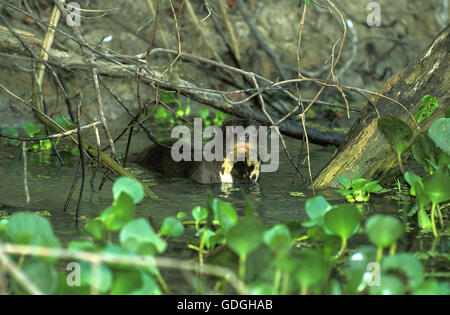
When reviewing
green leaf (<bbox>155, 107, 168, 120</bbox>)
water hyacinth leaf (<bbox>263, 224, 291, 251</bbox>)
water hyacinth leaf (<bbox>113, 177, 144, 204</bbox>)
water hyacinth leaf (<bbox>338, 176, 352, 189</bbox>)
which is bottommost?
water hyacinth leaf (<bbox>263, 224, 291, 251</bbox>)

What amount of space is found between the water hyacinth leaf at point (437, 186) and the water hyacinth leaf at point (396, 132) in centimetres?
59

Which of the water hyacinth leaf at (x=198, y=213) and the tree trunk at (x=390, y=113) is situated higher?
the tree trunk at (x=390, y=113)

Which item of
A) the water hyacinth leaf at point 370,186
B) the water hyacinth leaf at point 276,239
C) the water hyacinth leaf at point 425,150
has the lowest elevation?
the water hyacinth leaf at point 276,239

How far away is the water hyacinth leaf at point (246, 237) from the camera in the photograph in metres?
2.29

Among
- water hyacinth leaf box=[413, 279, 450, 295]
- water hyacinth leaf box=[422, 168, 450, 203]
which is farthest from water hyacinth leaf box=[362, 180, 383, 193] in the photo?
water hyacinth leaf box=[413, 279, 450, 295]

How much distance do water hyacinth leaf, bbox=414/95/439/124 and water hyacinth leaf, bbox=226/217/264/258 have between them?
2.09 meters

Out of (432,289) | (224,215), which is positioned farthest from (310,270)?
(224,215)

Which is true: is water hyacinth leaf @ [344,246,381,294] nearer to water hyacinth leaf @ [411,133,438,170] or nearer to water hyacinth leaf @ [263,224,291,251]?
water hyacinth leaf @ [263,224,291,251]

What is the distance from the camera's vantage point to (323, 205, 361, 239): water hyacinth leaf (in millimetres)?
2648

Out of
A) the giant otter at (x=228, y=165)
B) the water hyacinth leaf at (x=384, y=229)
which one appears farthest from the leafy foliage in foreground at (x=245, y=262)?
the giant otter at (x=228, y=165)

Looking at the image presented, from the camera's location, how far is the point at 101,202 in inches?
162

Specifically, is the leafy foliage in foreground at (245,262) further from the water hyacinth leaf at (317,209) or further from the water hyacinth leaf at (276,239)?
the water hyacinth leaf at (317,209)

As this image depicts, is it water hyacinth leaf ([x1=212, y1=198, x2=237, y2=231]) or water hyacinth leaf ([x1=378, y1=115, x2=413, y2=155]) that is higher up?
water hyacinth leaf ([x1=378, y1=115, x2=413, y2=155])
